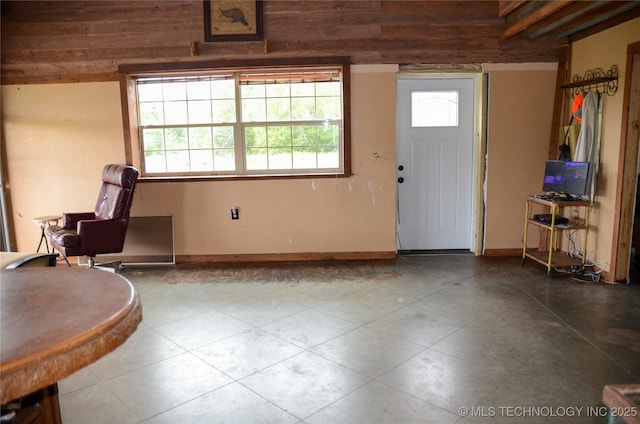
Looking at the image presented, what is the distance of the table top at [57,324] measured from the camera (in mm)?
896

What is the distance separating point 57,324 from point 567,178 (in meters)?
4.34

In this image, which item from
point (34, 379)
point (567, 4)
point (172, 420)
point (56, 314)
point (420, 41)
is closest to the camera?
point (34, 379)

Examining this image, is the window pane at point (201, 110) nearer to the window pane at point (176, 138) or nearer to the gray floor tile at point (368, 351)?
the window pane at point (176, 138)

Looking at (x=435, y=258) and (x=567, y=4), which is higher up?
(x=567, y=4)

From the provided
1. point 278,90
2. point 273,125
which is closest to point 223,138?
point 273,125

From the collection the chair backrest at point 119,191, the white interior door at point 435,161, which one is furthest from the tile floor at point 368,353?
the white interior door at point 435,161

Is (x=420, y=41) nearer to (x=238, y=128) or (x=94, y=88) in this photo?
(x=238, y=128)

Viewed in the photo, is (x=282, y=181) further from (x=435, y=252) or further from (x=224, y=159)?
(x=435, y=252)

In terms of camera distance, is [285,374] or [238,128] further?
[238,128]

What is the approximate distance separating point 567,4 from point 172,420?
12.8 ft

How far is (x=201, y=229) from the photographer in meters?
5.04

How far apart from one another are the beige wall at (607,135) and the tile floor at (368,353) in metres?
0.51

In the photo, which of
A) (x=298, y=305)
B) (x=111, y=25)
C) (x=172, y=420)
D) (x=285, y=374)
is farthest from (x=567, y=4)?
(x=111, y=25)

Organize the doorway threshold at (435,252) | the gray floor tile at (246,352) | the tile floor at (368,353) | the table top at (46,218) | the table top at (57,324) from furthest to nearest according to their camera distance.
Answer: the doorway threshold at (435,252) < the table top at (46,218) < the gray floor tile at (246,352) < the tile floor at (368,353) < the table top at (57,324)
